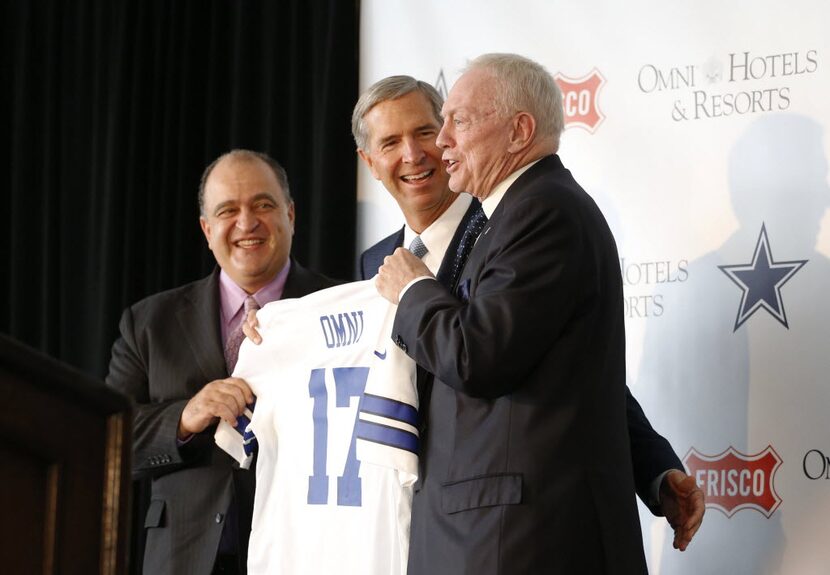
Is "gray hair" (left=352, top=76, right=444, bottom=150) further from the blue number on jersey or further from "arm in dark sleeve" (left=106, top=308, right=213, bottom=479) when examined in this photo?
"arm in dark sleeve" (left=106, top=308, right=213, bottom=479)

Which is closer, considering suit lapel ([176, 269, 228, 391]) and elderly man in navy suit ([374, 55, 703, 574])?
elderly man in navy suit ([374, 55, 703, 574])

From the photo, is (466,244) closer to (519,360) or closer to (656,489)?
(519,360)

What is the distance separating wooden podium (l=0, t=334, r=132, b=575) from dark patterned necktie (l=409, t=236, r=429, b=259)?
1.91m

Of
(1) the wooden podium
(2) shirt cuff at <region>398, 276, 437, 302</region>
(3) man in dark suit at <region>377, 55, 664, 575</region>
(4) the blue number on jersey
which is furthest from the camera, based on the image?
(4) the blue number on jersey

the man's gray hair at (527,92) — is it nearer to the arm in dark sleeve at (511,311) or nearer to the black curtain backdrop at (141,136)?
the arm in dark sleeve at (511,311)

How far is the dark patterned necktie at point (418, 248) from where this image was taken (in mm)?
2818

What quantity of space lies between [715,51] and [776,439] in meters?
1.06

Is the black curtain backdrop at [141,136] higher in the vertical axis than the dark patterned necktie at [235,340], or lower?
higher

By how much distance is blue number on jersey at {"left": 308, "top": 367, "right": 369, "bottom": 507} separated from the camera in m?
2.68

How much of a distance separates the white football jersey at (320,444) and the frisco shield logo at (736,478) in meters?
0.94

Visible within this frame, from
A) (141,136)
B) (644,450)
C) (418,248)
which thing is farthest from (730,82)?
(141,136)

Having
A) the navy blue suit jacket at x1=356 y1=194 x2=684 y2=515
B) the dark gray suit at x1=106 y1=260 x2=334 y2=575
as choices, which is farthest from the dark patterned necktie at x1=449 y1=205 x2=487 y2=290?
the dark gray suit at x1=106 y1=260 x2=334 y2=575

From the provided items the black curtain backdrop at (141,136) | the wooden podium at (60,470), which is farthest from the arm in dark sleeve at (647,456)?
the wooden podium at (60,470)

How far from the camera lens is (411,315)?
2.22 meters
